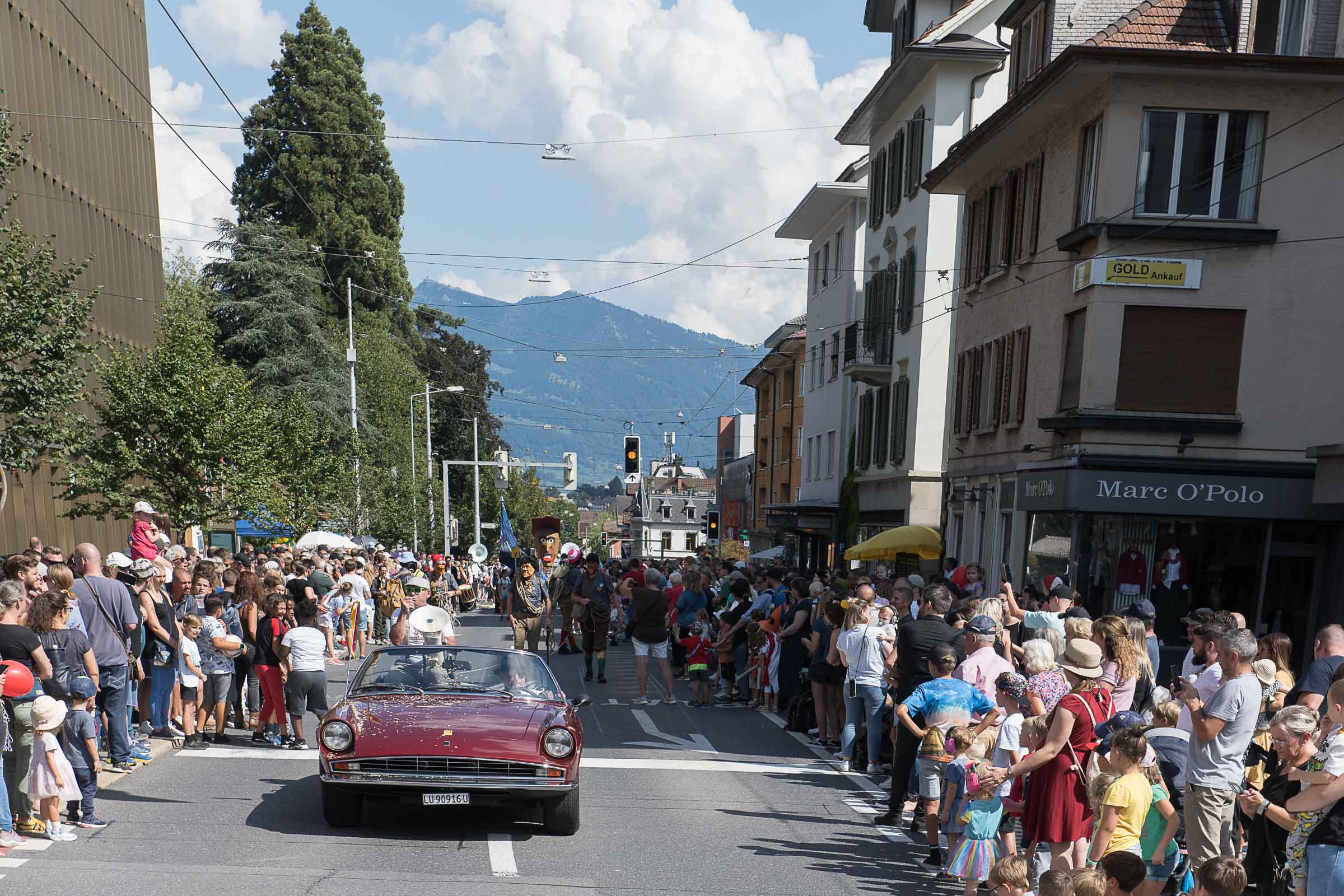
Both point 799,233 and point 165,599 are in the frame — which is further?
point 799,233

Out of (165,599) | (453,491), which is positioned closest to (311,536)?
(165,599)

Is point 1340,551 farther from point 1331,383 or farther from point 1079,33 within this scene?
point 1079,33

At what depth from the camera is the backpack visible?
9203 mm

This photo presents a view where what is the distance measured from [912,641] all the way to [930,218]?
70.7 ft

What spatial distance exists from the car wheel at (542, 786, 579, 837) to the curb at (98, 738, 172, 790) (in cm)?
378

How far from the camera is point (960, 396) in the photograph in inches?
1097

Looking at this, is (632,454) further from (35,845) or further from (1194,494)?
(35,845)

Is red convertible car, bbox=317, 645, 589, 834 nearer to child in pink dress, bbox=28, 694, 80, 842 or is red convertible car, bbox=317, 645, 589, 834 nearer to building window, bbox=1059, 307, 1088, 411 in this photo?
child in pink dress, bbox=28, 694, 80, 842

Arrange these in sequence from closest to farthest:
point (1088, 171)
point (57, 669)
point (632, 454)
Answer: point (57, 669)
point (1088, 171)
point (632, 454)

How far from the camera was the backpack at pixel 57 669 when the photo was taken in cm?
920

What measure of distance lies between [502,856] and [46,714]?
9.93 feet

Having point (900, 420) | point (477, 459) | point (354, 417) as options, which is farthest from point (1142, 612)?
point (477, 459)

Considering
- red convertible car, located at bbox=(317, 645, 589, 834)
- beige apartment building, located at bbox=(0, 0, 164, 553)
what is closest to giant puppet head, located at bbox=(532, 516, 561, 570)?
beige apartment building, located at bbox=(0, 0, 164, 553)

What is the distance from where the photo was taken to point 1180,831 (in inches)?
351
